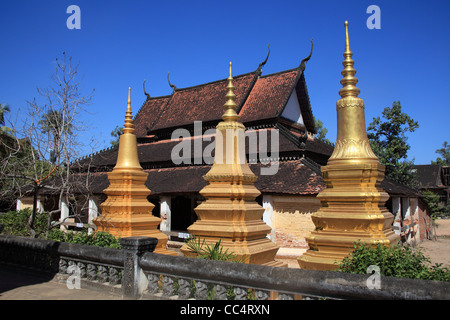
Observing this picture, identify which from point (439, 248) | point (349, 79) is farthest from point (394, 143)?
point (349, 79)

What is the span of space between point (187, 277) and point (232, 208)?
2273mm

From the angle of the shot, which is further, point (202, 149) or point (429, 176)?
point (429, 176)

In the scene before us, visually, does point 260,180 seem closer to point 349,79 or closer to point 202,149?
point 202,149

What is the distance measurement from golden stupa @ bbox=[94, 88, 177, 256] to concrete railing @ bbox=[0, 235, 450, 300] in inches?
86.9

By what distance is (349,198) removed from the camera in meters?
6.38

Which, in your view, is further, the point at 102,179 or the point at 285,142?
the point at 102,179

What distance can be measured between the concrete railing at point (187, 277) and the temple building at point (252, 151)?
690 centimetres

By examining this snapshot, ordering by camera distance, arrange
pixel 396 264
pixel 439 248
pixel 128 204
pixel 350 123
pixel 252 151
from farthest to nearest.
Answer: pixel 439 248 → pixel 252 151 → pixel 128 204 → pixel 350 123 → pixel 396 264

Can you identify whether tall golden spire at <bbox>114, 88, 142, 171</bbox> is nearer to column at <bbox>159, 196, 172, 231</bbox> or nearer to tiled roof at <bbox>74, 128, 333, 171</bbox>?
tiled roof at <bbox>74, 128, 333, 171</bbox>

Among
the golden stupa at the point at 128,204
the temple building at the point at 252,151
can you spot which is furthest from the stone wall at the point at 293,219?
the golden stupa at the point at 128,204

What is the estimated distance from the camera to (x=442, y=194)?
4725 centimetres
